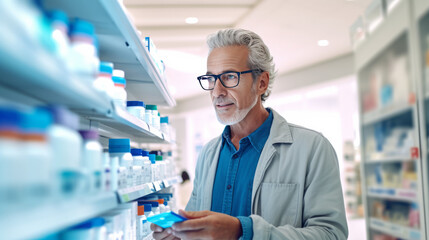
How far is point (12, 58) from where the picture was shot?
64cm

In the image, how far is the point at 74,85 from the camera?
88cm

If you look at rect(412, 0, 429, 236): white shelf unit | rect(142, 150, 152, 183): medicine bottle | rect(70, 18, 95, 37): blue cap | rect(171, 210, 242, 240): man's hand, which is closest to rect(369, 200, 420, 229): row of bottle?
rect(412, 0, 429, 236): white shelf unit

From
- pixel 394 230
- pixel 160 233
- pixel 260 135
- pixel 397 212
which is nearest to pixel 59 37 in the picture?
pixel 160 233

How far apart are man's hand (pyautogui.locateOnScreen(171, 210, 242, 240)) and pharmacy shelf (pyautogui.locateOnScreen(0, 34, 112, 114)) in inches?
25.0

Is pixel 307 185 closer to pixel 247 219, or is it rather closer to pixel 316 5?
pixel 247 219

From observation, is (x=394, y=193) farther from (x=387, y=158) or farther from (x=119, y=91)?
(x=119, y=91)

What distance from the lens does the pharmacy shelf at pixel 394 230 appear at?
117 inches

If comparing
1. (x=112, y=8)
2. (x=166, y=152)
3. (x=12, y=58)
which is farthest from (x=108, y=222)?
(x=166, y=152)

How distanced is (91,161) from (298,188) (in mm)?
1228

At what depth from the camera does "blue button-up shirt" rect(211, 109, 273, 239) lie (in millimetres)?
2131

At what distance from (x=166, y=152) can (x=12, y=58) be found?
298cm

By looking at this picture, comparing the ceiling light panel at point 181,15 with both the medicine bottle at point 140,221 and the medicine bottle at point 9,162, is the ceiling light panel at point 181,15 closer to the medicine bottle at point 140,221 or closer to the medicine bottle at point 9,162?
the medicine bottle at point 140,221

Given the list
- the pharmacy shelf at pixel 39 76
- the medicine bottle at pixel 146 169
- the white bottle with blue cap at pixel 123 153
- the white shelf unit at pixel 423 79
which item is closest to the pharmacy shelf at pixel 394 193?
the white shelf unit at pixel 423 79

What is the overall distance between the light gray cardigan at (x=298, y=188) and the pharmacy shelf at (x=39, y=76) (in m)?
1.06
